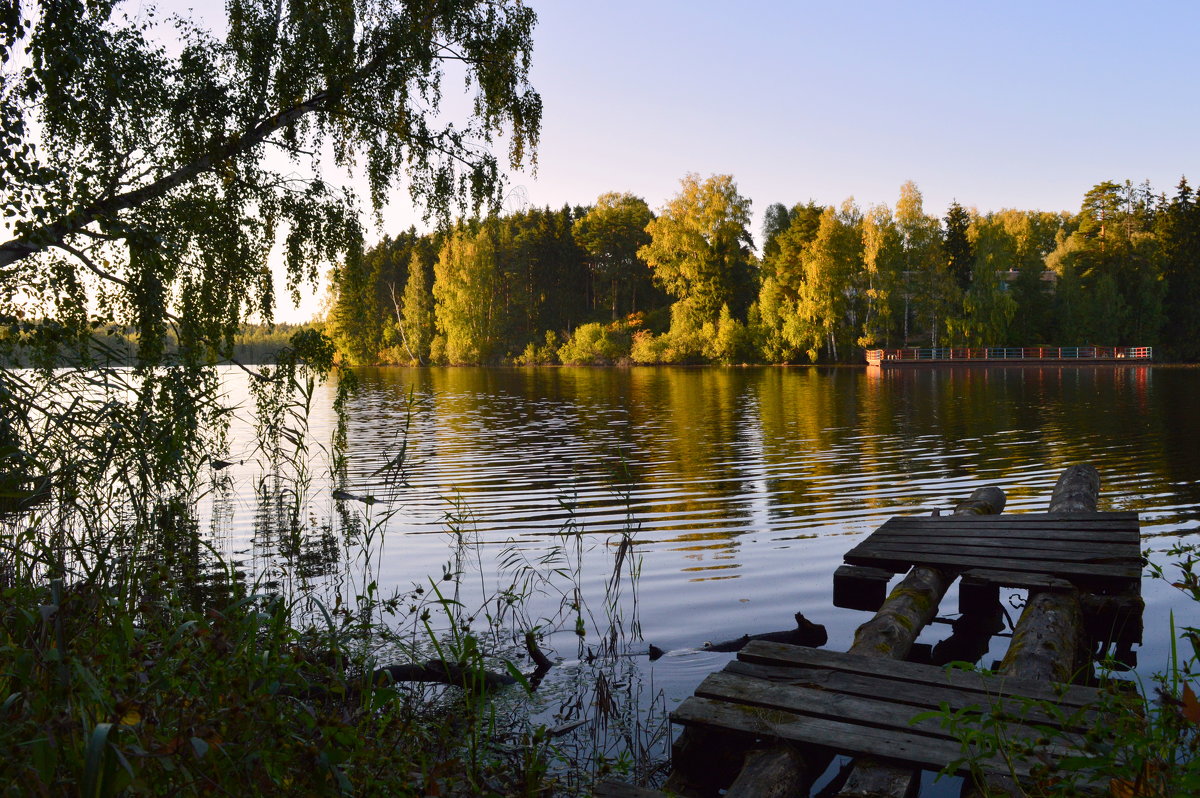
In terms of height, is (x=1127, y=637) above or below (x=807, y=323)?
below

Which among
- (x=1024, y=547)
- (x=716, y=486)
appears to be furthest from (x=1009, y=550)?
(x=716, y=486)

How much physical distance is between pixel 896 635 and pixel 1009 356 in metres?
63.6

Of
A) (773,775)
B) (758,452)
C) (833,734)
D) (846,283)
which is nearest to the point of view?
(773,775)

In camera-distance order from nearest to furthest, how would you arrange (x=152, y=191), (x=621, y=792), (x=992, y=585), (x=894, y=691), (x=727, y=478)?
(x=621, y=792) < (x=894, y=691) < (x=992, y=585) < (x=152, y=191) < (x=727, y=478)

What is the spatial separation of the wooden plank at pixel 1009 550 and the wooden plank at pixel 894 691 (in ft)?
9.62

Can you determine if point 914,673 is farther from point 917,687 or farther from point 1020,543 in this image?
point 1020,543

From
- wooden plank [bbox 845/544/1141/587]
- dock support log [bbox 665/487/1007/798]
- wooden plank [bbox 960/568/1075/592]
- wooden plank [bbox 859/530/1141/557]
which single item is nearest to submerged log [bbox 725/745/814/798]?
dock support log [bbox 665/487/1007/798]

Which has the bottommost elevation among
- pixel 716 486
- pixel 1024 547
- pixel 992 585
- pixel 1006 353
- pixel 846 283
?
pixel 716 486

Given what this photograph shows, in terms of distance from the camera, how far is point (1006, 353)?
205 feet

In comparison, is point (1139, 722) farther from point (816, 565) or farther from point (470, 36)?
point (470, 36)

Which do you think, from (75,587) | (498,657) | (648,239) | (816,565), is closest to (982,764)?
(498,657)

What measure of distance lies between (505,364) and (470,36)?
6998 centimetres

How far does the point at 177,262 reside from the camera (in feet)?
25.9

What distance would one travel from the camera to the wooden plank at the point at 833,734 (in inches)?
131
